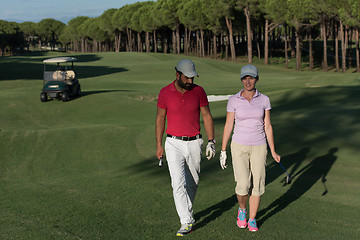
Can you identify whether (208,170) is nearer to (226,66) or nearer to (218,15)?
(226,66)

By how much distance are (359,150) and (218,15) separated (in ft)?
213

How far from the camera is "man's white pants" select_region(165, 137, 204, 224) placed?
652cm

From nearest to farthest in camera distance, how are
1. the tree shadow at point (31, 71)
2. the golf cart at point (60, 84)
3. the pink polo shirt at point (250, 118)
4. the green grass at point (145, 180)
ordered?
the pink polo shirt at point (250, 118) → the green grass at point (145, 180) → the golf cart at point (60, 84) → the tree shadow at point (31, 71)

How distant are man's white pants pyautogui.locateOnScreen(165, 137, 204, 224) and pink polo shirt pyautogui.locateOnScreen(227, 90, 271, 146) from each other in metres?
0.64

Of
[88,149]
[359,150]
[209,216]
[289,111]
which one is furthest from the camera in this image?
[289,111]

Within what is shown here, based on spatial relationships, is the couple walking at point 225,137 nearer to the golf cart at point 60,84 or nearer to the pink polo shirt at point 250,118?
the pink polo shirt at point 250,118

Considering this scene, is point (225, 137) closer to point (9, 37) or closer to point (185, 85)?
point (185, 85)

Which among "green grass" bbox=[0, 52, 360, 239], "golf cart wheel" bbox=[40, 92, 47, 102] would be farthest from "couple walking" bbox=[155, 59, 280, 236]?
"golf cart wheel" bbox=[40, 92, 47, 102]

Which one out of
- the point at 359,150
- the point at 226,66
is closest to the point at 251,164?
the point at 359,150

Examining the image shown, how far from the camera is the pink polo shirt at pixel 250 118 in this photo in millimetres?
6453

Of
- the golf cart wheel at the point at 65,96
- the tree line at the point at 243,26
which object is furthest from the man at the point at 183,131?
the tree line at the point at 243,26

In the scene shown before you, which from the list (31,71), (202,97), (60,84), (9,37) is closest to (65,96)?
(60,84)

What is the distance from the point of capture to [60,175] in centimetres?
1174

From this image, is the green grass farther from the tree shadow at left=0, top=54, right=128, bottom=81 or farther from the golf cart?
the tree shadow at left=0, top=54, right=128, bottom=81
